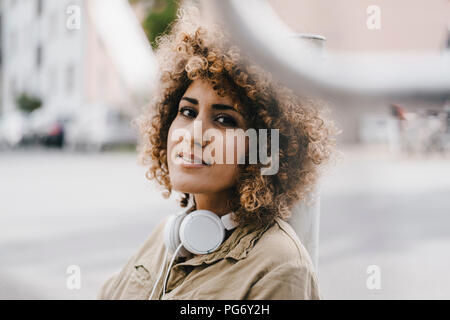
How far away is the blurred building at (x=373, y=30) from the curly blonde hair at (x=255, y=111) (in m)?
0.33

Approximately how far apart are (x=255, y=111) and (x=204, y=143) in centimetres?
13

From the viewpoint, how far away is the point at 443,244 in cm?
502

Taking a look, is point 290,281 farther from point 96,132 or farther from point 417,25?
point 96,132

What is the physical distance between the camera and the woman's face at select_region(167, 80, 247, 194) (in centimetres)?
116

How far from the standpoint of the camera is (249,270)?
3.67ft

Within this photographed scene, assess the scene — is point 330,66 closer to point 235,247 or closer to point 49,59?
point 235,247

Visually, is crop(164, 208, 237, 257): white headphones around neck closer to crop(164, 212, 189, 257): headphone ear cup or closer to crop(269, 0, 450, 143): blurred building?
crop(164, 212, 189, 257): headphone ear cup

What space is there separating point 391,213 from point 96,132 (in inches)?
479

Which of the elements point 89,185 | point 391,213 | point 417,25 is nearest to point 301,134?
point 417,25

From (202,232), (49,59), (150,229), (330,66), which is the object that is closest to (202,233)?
(202,232)

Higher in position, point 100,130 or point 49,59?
point 49,59
